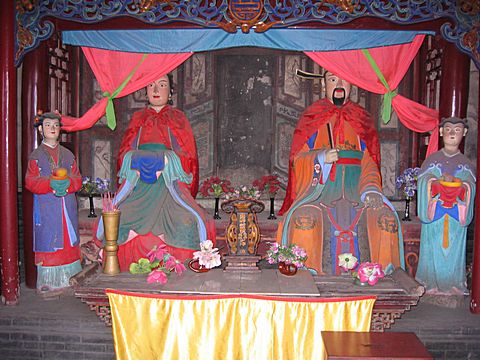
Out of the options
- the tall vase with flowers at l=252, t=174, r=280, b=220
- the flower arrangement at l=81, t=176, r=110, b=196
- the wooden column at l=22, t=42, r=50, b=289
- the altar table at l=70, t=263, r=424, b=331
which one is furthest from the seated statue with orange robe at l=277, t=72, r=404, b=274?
the wooden column at l=22, t=42, r=50, b=289

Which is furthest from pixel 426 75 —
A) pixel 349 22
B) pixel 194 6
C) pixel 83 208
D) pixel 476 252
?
pixel 83 208

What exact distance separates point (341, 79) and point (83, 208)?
4.54 metres

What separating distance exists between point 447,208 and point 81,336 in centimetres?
397

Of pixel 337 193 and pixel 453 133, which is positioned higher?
pixel 453 133

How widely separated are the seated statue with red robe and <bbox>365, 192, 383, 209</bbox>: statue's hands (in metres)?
1.89

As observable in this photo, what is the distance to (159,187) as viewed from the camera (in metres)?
6.15

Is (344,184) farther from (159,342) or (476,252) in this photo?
(159,342)

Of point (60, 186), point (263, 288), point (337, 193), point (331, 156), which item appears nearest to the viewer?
point (263, 288)

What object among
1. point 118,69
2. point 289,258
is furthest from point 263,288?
point 118,69

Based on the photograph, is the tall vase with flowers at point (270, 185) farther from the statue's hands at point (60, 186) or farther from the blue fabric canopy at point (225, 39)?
the statue's hands at point (60, 186)

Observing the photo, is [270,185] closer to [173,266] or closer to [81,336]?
[173,266]

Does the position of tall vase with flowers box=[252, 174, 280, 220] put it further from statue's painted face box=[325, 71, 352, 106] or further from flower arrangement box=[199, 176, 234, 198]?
statue's painted face box=[325, 71, 352, 106]

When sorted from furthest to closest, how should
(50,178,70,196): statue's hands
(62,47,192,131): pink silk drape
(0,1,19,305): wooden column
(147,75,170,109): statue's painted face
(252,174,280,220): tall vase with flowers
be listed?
(252,174,280,220): tall vase with flowers → (147,75,170,109): statue's painted face → (62,47,192,131): pink silk drape → (50,178,70,196): statue's hands → (0,1,19,305): wooden column

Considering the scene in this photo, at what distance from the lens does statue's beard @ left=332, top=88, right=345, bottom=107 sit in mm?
6270
